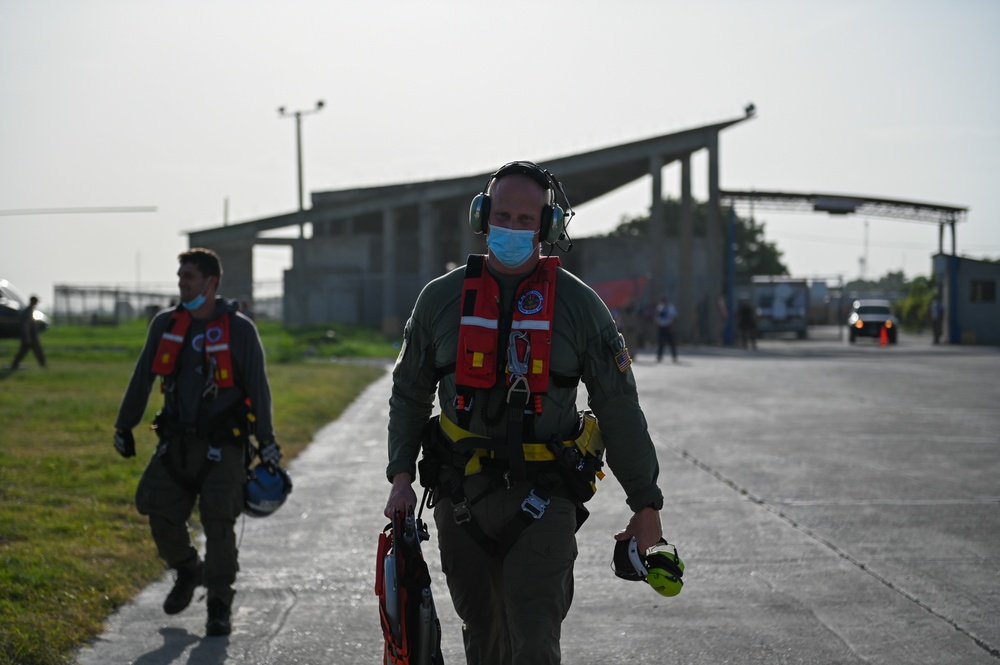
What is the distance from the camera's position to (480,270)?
12.5 feet

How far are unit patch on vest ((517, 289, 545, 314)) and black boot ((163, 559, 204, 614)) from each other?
323 cm

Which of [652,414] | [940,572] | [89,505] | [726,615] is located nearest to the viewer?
[726,615]

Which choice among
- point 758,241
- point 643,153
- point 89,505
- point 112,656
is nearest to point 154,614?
point 112,656

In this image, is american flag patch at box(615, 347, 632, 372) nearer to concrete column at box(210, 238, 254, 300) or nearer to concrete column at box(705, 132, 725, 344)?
concrete column at box(705, 132, 725, 344)

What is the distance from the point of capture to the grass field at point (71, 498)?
5.70m

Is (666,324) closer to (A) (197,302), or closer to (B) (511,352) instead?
(A) (197,302)

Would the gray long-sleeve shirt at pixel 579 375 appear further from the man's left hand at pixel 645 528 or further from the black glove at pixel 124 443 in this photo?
the black glove at pixel 124 443

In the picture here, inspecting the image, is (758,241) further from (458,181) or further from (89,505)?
(89,505)

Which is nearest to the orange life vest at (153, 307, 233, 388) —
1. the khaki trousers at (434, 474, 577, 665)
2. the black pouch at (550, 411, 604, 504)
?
the khaki trousers at (434, 474, 577, 665)

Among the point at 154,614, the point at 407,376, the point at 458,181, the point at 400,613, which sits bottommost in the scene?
the point at 154,614

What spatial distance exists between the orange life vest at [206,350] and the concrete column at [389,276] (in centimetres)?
3842

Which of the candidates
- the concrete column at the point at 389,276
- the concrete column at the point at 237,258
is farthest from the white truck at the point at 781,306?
the concrete column at the point at 237,258

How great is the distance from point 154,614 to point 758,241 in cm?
9823

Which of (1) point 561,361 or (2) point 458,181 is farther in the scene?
(2) point 458,181
